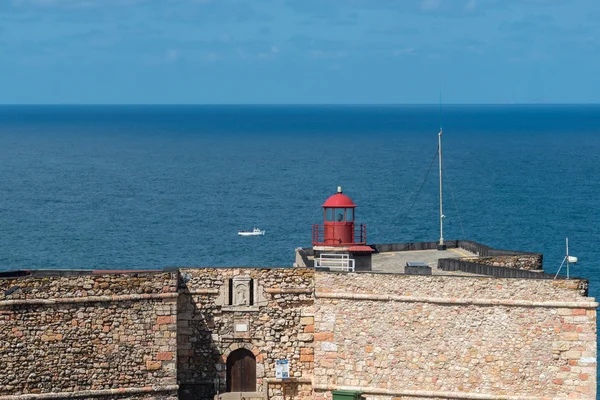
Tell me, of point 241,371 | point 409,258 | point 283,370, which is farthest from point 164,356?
point 409,258

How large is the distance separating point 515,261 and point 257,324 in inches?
349

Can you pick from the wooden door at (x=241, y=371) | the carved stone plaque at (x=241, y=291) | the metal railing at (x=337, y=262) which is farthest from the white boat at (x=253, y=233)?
the carved stone plaque at (x=241, y=291)

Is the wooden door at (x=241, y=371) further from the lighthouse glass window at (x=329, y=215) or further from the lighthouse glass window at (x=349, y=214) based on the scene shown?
the lighthouse glass window at (x=349, y=214)

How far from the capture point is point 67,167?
5541 inches

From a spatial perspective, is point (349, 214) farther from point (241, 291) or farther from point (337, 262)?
point (241, 291)

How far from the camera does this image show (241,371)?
34219mm

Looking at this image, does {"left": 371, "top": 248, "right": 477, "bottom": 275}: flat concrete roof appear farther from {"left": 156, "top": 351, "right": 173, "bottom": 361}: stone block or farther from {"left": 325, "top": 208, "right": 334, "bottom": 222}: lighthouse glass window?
{"left": 156, "top": 351, "right": 173, "bottom": 361}: stone block

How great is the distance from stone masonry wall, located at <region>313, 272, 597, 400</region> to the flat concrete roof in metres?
3.59

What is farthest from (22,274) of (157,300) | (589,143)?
(589,143)

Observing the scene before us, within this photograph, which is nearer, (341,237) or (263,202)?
(341,237)

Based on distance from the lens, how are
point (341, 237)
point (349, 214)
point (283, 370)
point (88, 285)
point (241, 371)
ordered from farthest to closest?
point (349, 214), point (341, 237), point (241, 371), point (283, 370), point (88, 285)

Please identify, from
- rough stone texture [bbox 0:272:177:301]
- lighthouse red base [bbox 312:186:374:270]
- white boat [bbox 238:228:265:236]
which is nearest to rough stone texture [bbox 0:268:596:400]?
rough stone texture [bbox 0:272:177:301]

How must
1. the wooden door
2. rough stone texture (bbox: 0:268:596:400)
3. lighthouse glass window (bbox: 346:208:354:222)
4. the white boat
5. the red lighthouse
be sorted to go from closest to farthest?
rough stone texture (bbox: 0:268:596:400) < the wooden door < the red lighthouse < lighthouse glass window (bbox: 346:208:354:222) < the white boat

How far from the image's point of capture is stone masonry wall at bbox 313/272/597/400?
1254 inches
